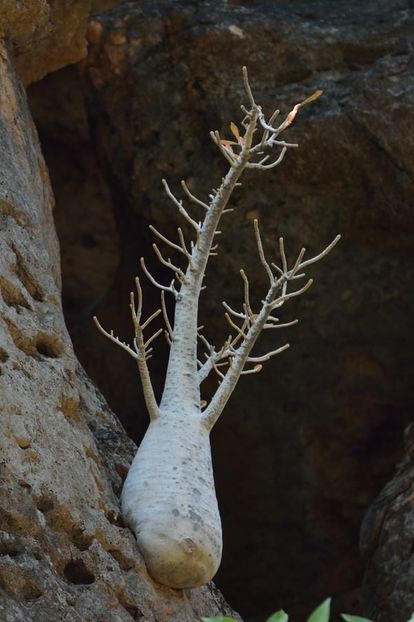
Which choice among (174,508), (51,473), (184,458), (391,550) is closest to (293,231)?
(391,550)

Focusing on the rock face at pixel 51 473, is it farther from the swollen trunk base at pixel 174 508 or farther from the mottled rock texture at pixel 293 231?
the mottled rock texture at pixel 293 231

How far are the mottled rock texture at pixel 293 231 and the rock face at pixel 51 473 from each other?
1.95 m

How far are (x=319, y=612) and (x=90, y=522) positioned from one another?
62.7 inches

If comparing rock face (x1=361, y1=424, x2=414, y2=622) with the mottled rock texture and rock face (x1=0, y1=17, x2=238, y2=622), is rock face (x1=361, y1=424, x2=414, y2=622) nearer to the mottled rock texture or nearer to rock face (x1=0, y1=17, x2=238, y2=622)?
rock face (x1=0, y1=17, x2=238, y2=622)

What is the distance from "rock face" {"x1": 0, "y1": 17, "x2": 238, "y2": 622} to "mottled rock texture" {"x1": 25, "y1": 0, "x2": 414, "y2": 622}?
1.95 m

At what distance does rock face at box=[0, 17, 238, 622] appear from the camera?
3.13m

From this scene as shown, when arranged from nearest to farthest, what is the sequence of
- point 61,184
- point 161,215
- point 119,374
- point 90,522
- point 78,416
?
point 90,522, point 78,416, point 161,215, point 119,374, point 61,184

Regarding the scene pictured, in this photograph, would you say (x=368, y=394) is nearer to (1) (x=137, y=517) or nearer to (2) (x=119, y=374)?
(2) (x=119, y=374)

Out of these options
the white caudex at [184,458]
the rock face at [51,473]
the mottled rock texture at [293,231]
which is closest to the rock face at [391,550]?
the rock face at [51,473]

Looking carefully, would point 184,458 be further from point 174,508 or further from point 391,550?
point 391,550

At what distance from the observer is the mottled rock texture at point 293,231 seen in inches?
237

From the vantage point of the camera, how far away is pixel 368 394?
638cm

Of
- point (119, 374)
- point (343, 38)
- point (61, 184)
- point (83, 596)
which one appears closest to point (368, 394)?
point (119, 374)

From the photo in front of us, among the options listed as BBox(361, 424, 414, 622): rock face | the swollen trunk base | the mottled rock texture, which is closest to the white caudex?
the swollen trunk base
